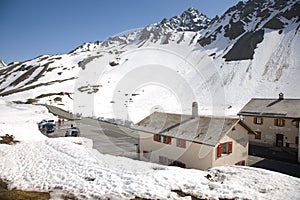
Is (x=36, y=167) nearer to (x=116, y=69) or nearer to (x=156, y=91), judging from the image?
(x=156, y=91)

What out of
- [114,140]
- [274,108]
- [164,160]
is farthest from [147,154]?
[274,108]

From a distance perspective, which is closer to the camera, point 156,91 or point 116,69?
point 156,91

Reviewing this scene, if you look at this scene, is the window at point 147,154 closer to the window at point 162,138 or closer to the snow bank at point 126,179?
the window at point 162,138

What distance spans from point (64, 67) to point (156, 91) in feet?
233

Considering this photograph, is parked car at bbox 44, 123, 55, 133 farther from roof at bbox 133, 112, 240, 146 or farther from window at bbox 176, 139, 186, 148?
window at bbox 176, 139, 186, 148

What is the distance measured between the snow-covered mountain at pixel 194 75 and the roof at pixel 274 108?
1991 cm

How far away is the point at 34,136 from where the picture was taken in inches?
Result: 1046

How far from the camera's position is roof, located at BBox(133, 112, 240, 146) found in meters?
19.9

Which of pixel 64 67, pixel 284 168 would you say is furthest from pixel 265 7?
pixel 284 168

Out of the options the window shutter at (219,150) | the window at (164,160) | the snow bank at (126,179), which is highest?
the window shutter at (219,150)

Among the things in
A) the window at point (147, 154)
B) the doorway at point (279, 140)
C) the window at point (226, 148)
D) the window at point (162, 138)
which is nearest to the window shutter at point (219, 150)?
the window at point (226, 148)

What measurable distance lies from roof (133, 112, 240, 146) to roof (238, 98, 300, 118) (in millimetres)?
13078

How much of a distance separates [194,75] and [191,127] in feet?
256

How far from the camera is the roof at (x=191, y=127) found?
19939 millimetres
